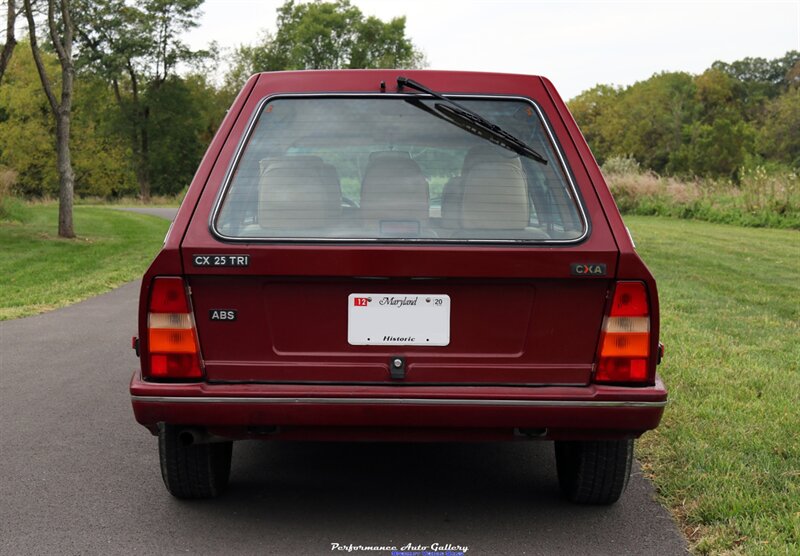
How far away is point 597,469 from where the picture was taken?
149 inches

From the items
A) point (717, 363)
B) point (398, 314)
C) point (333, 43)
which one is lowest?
point (717, 363)

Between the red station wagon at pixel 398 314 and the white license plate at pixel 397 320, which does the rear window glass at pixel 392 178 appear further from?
the white license plate at pixel 397 320

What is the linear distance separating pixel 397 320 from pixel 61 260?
14.2 metres

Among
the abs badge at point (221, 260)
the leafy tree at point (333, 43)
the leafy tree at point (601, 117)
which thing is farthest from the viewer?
the leafy tree at point (601, 117)

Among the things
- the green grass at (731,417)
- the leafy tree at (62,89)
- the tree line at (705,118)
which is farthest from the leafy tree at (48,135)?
the green grass at (731,417)

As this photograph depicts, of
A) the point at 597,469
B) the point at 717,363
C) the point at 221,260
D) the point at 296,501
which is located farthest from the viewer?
the point at 717,363

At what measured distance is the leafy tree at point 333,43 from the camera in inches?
3282

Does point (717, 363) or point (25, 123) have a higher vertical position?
point (25, 123)

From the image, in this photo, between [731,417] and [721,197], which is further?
[721,197]

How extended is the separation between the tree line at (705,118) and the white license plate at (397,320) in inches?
2453

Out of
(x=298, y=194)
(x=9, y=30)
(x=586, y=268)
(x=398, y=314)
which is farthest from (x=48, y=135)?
(x=586, y=268)

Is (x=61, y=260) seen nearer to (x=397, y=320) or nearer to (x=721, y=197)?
(x=397, y=320)

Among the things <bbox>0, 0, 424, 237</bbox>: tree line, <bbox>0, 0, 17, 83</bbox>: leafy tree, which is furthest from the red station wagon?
<bbox>0, 0, 424, 237</bbox>: tree line

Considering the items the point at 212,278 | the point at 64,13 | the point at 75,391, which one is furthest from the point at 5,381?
the point at 64,13
